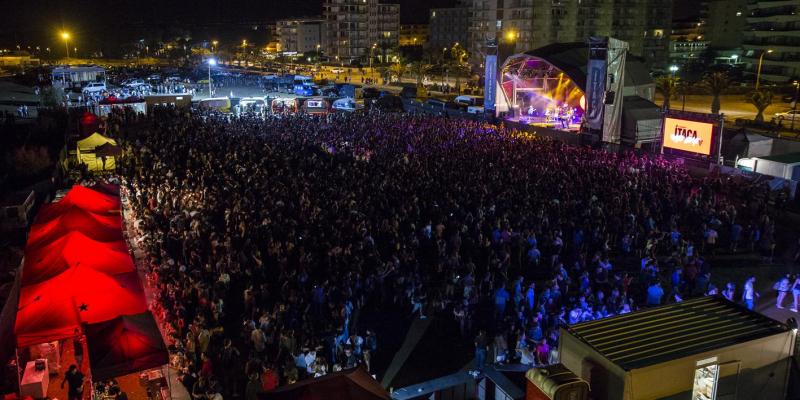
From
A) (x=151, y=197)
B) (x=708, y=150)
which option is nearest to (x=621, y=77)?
(x=708, y=150)

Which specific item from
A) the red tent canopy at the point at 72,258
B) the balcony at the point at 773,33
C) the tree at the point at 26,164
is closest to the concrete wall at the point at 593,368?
the red tent canopy at the point at 72,258

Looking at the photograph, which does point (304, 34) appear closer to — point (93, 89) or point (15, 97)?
point (15, 97)

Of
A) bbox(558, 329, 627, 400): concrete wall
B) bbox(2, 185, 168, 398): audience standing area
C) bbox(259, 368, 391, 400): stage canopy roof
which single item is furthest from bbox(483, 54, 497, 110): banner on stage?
bbox(558, 329, 627, 400): concrete wall

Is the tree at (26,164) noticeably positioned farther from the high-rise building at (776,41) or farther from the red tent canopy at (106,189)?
the high-rise building at (776,41)

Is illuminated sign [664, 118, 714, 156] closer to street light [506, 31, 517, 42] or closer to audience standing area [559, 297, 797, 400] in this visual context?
audience standing area [559, 297, 797, 400]

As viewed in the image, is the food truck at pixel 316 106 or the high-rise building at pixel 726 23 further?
the high-rise building at pixel 726 23

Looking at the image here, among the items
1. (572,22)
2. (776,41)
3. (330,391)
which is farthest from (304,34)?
(330,391)
